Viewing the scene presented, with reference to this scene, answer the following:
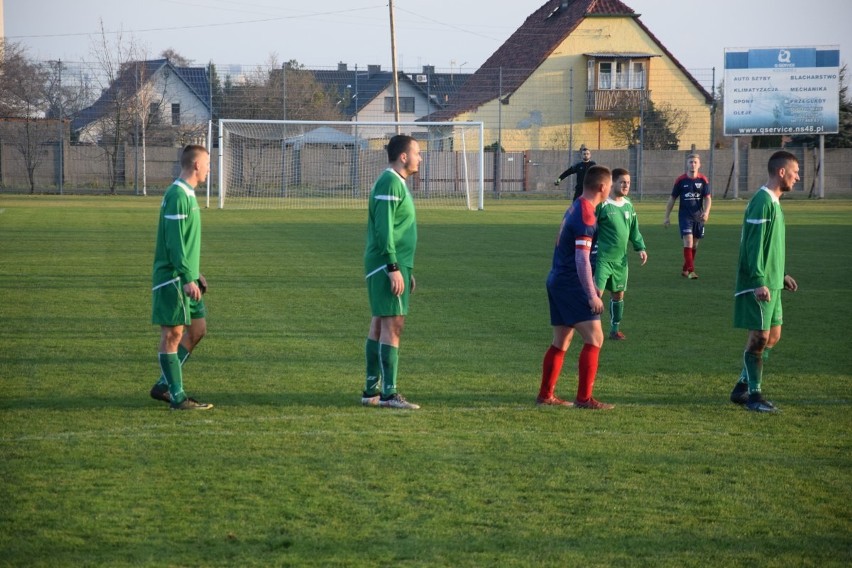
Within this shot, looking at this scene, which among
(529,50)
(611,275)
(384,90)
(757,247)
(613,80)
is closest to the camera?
(757,247)

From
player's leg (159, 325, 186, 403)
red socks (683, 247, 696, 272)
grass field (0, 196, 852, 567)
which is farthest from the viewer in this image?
red socks (683, 247, 696, 272)

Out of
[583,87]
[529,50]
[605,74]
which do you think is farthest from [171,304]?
[529,50]

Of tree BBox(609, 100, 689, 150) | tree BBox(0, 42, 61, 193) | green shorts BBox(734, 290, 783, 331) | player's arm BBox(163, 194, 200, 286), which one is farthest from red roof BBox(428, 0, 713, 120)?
player's arm BBox(163, 194, 200, 286)

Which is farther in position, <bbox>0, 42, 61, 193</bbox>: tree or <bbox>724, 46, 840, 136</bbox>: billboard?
<bbox>724, 46, 840, 136</bbox>: billboard

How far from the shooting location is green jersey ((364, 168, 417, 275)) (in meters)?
7.22

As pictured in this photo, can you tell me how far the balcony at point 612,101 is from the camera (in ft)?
163

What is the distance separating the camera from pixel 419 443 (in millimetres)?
6516

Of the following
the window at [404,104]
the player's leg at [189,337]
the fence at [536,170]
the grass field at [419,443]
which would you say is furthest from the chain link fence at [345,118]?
the player's leg at [189,337]

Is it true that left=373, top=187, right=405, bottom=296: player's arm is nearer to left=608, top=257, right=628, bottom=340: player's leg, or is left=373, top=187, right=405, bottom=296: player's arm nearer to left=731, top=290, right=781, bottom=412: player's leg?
left=731, top=290, right=781, bottom=412: player's leg

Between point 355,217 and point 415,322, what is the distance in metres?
18.8

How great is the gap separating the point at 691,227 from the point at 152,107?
35.8 meters

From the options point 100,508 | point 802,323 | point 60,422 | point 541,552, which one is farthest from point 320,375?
point 802,323

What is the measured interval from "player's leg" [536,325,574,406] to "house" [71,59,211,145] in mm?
37638

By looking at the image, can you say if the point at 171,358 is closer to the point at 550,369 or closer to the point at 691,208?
the point at 550,369
